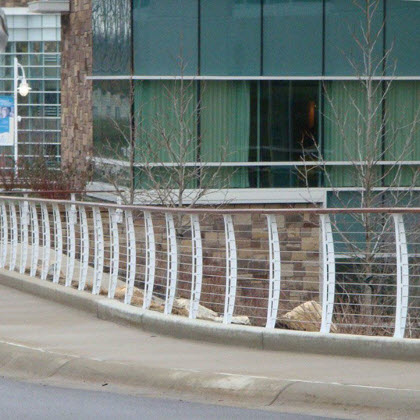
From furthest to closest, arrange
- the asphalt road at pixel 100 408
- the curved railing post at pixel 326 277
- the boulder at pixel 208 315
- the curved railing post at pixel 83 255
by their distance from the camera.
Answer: the curved railing post at pixel 83 255 → the boulder at pixel 208 315 → the curved railing post at pixel 326 277 → the asphalt road at pixel 100 408

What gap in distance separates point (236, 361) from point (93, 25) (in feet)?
77.7

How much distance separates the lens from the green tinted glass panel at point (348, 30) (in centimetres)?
2756

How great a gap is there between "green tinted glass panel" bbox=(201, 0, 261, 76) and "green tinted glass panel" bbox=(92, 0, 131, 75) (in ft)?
5.98

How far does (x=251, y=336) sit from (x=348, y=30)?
18.0 m

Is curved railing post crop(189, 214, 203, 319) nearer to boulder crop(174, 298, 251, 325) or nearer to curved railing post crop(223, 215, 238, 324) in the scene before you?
curved railing post crop(223, 215, 238, 324)

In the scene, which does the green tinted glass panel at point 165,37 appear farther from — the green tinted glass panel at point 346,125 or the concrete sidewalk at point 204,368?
the concrete sidewalk at point 204,368

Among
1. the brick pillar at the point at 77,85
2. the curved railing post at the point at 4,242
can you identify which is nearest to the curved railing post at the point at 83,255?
the curved railing post at the point at 4,242

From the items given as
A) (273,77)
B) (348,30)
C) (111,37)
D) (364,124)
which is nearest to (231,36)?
(273,77)

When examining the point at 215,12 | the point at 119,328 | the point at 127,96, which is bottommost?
the point at 119,328

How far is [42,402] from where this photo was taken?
28.8ft

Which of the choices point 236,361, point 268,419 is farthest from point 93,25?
point 268,419

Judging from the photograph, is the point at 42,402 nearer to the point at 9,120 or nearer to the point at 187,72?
the point at 187,72

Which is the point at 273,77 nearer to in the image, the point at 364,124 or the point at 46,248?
the point at 364,124

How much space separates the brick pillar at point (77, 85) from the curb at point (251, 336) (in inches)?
831
